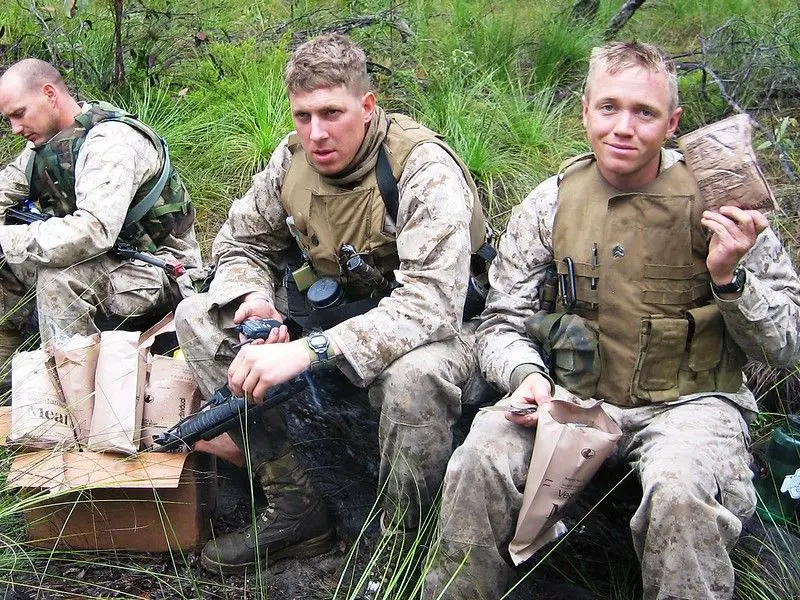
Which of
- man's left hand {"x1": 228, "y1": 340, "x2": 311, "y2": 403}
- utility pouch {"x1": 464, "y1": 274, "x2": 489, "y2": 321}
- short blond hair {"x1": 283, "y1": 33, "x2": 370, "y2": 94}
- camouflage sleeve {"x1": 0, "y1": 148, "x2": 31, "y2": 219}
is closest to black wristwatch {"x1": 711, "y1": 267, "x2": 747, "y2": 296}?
utility pouch {"x1": 464, "y1": 274, "x2": 489, "y2": 321}

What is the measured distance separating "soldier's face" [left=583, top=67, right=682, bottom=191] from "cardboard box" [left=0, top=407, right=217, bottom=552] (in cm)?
190

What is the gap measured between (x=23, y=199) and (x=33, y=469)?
2.02 metres

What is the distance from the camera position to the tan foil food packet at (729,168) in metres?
2.75

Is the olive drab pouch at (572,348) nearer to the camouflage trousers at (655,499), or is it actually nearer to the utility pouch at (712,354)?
the camouflage trousers at (655,499)

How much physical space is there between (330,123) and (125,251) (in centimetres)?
166

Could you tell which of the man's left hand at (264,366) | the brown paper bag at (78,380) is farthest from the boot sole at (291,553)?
the man's left hand at (264,366)

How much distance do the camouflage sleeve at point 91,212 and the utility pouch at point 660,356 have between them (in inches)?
101

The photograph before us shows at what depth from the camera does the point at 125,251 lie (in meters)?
4.56

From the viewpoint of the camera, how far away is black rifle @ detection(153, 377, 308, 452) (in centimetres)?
328

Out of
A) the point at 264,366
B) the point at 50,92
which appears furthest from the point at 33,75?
the point at 264,366

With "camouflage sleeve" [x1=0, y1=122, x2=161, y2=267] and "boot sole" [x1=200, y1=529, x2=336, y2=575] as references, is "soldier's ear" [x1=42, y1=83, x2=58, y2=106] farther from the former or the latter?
"boot sole" [x1=200, y1=529, x2=336, y2=575]

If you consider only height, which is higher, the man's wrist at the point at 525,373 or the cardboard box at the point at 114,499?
the man's wrist at the point at 525,373

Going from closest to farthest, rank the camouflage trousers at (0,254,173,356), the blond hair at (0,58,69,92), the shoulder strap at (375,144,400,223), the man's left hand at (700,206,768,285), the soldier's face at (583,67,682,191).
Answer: the man's left hand at (700,206,768,285) < the soldier's face at (583,67,682,191) < the shoulder strap at (375,144,400,223) < the camouflage trousers at (0,254,173,356) < the blond hair at (0,58,69,92)

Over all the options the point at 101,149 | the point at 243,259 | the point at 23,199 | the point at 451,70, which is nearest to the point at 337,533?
the point at 243,259
